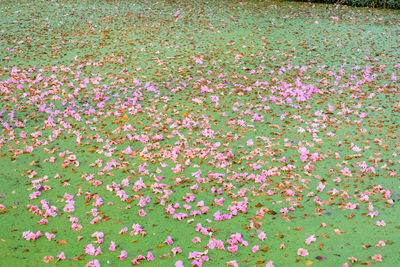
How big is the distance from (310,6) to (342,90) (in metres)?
6.91

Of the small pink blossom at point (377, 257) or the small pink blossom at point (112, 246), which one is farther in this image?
the small pink blossom at point (112, 246)

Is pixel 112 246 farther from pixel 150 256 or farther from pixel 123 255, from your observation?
pixel 150 256

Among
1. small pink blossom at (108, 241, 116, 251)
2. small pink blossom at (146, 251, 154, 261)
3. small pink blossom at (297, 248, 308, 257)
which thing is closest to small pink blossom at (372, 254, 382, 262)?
small pink blossom at (297, 248, 308, 257)

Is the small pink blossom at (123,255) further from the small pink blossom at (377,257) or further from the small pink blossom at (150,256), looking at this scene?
the small pink blossom at (377,257)

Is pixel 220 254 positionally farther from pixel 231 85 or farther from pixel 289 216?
pixel 231 85

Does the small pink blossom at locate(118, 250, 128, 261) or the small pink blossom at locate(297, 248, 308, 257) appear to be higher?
the small pink blossom at locate(297, 248, 308, 257)

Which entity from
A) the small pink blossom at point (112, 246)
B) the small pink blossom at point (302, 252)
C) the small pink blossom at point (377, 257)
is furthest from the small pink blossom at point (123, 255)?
the small pink blossom at point (377, 257)

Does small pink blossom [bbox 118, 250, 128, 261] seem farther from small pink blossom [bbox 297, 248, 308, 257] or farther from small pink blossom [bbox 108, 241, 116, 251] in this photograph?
small pink blossom [bbox 297, 248, 308, 257]

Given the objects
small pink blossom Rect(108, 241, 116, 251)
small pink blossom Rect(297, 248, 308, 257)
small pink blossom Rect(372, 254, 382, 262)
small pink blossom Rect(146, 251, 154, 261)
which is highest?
small pink blossom Rect(372, 254, 382, 262)

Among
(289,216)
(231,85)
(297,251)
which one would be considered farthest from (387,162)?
(231,85)

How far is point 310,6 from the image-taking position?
38.6 ft

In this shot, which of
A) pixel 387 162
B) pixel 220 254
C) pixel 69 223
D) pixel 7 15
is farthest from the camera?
pixel 7 15

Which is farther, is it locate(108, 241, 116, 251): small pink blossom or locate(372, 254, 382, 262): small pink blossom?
locate(108, 241, 116, 251): small pink blossom

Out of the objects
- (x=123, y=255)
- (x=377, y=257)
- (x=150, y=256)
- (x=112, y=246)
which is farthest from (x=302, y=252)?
(x=112, y=246)
